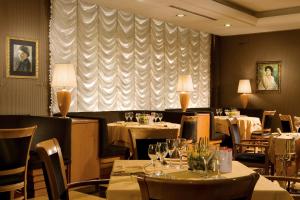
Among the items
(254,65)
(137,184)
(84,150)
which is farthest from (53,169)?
(254,65)

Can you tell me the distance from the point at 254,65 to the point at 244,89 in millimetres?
747

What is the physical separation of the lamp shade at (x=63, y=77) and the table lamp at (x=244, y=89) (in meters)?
5.49

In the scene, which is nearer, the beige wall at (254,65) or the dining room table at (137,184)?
the dining room table at (137,184)

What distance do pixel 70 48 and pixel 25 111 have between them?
4.63 feet

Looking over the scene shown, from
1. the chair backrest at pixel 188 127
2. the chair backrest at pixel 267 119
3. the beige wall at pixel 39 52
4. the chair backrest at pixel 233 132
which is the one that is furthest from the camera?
the chair backrest at pixel 267 119

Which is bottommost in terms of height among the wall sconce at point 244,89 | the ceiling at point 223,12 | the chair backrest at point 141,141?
the chair backrest at point 141,141

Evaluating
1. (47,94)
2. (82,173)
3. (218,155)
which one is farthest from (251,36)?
(218,155)

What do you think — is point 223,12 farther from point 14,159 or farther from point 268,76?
point 14,159

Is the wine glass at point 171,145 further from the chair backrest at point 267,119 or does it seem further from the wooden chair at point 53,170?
the chair backrest at point 267,119

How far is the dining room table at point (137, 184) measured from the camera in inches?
82.7

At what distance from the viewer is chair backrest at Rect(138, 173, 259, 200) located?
60.2 inches

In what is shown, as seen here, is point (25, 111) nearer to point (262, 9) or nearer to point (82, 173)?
point (82, 173)

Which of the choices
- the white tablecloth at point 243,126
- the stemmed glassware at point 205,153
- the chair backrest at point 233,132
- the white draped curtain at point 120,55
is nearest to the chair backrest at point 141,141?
the stemmed glassware at point 205,153

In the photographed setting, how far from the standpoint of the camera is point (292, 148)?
151 inches
